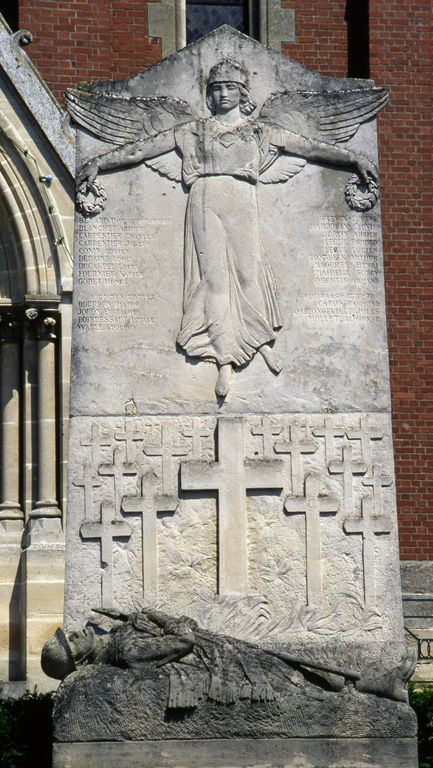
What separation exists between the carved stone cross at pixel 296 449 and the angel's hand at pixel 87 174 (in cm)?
187

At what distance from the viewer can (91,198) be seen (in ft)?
34.4

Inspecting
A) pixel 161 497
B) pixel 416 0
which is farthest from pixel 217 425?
pixel 416 0

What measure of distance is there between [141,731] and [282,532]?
58.1 inches

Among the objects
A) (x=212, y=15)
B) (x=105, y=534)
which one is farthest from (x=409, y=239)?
(x=105, y=534)

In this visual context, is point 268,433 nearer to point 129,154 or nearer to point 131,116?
point 129,154

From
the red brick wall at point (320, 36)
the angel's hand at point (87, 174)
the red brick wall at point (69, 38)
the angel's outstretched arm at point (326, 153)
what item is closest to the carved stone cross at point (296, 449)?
the angel's outstretched arm at point (326, 153)

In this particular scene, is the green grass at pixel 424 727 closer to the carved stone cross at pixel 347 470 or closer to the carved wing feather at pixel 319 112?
the carved stone cross at pixel 347 470

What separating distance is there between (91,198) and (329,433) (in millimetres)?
1957

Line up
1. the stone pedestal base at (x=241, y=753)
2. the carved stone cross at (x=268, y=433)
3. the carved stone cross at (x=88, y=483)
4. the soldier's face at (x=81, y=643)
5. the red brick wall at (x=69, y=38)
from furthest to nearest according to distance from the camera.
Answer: the red brick wall at (x=69, y=38) < the carved stone cross at (x=268, y=433) < the carved stone cross at (x=88, y=483) < the soldier's face at (x=81, y=643) < the stone pedestal base at (x=241, y=753)

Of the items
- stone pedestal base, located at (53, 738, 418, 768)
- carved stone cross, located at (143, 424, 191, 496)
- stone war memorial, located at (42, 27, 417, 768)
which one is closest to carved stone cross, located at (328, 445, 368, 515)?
stone war memorial, located at (42, 27, 417, 768)

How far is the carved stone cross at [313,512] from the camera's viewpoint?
1010 centimetres

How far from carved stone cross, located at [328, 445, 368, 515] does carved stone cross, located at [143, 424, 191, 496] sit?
0.85 metres

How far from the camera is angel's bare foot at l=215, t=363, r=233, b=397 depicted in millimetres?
10258

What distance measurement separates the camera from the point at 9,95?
618 inches
